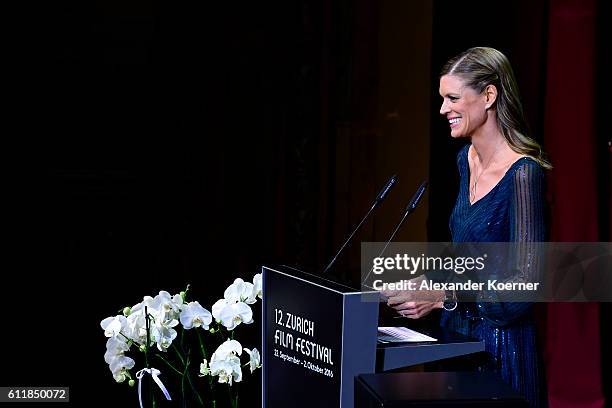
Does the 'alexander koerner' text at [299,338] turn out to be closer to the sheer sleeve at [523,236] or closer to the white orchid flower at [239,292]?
the white orchid flower at [239,292]

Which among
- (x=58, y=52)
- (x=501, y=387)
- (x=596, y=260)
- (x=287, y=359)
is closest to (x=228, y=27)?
(x=58, y=52)

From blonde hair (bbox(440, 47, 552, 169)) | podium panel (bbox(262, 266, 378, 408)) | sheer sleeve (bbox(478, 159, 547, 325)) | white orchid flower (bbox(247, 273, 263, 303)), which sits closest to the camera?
podium panel (bbox(262, 266, 378, 408))

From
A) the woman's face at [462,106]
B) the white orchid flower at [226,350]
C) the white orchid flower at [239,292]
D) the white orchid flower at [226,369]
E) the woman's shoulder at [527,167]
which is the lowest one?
the white orchid flower at [226,369]

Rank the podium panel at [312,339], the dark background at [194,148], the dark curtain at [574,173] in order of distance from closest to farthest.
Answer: the podium panel at [312,339], the dark curtain at [574,173], the dark background at [194,148]

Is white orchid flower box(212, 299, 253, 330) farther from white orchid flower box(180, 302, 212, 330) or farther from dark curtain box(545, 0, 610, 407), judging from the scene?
A: dark curtain box(545, 0, 610, 407)

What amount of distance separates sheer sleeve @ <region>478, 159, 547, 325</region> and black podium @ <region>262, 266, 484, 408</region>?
0.75ft

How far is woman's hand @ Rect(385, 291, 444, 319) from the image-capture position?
6.36ft

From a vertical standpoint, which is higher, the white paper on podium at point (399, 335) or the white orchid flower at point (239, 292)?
the white orchid flower at point (239, 292)

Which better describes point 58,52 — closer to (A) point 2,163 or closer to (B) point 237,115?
(A) point 2,163

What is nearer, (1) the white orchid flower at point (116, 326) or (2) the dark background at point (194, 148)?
(1) the white orchid flower at point (116, 326)

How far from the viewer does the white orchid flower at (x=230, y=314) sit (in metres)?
1.69

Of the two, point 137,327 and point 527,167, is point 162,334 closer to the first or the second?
point 137,327
